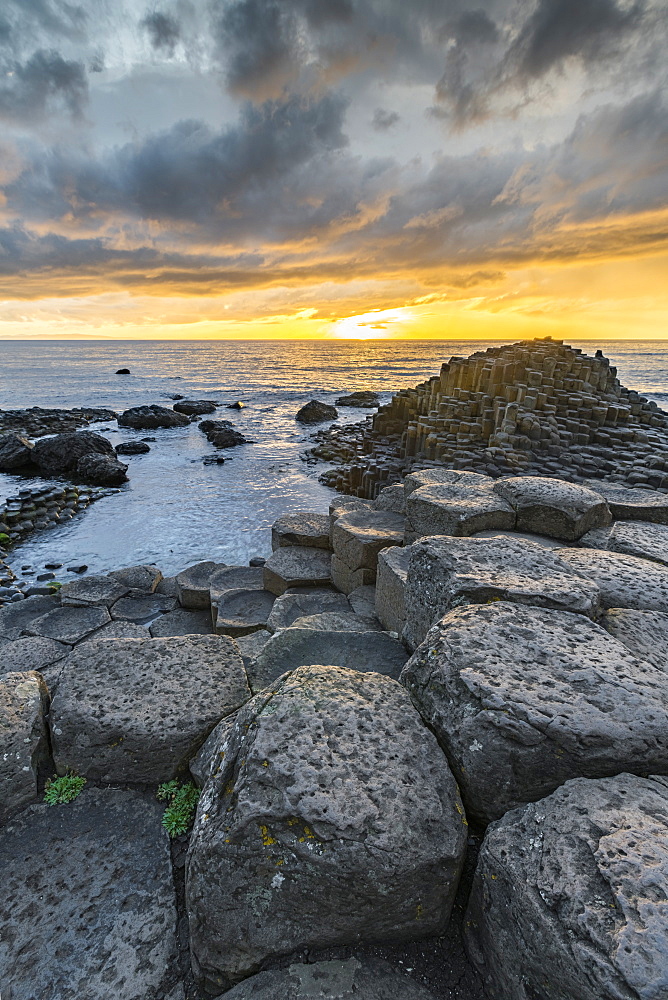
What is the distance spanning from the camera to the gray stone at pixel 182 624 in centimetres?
712

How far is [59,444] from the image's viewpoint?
19.0m

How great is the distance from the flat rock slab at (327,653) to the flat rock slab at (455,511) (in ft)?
4.70

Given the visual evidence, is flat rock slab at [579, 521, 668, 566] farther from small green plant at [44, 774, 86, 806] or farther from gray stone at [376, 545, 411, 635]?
small green plant at [44, 774, 86, 806]

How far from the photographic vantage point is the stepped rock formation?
12.1 meters

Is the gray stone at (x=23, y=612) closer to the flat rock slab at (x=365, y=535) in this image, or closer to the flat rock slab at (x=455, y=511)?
the flat rock slab at (x=365, y=535)

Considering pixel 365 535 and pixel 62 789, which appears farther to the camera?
pixel 365 535

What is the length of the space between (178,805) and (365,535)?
13.7ft

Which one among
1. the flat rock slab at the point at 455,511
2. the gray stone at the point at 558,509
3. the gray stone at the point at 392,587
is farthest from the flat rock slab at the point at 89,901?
the gray stone at the point at 558,509

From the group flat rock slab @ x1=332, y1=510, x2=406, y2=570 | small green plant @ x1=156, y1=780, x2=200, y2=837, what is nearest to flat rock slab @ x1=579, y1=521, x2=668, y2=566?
flat rock slab @ x1=332, y1=510, x2=406, y2=570

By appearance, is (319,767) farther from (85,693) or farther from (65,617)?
(65,617)

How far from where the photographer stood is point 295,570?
23.8 feet

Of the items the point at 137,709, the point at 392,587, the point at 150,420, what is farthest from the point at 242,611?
Result: the point at 150,420

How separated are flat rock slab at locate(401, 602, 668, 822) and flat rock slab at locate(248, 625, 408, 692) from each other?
2.84 feet

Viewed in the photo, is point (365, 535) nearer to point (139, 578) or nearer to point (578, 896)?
point (578, 896)
